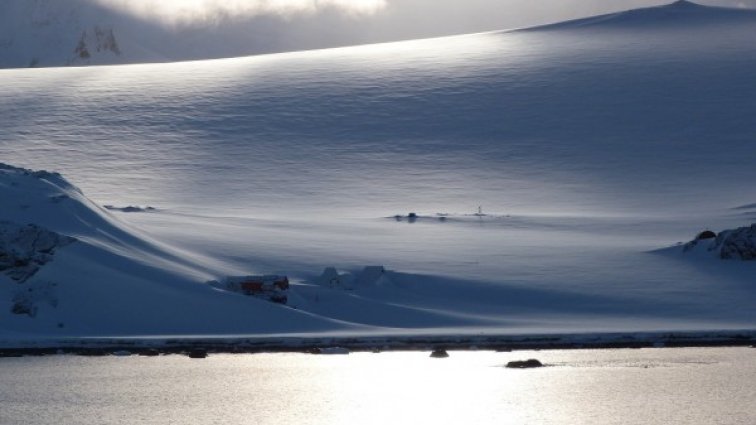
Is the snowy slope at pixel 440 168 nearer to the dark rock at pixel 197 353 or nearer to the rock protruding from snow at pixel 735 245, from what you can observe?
the rock protruding from snow at pixel 735 245

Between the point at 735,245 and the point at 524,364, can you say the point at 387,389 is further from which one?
the point at 735,245

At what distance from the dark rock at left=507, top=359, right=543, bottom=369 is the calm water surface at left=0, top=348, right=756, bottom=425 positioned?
253 mm

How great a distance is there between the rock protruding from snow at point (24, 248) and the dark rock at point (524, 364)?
1136cm

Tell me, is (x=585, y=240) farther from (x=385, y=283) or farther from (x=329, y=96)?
(x=329, y=96)

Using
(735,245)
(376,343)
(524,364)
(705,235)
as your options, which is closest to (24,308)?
(376,343)

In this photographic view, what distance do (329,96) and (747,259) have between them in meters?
35.7

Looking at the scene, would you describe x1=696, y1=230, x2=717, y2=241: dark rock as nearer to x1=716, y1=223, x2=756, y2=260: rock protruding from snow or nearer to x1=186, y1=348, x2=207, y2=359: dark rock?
x1=716, y1=223, x2=756, y2=260: rock protruding from snow

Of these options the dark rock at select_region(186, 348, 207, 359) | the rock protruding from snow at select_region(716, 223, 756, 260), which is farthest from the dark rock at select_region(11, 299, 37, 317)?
the rock protruding from snow at select_region(716, 223, 756, 260)

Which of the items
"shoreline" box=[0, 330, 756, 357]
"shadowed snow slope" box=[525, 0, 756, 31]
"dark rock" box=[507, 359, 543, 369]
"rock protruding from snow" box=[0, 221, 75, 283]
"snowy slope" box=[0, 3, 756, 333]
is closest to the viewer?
"dark rock" box=[507, 359, 543, 369]

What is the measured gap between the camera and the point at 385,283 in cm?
4103

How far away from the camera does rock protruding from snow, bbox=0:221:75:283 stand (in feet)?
123

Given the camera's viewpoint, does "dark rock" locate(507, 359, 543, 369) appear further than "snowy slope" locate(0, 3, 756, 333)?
No

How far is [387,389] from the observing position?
3181 centimetres

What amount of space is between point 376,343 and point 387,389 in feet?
11.2
